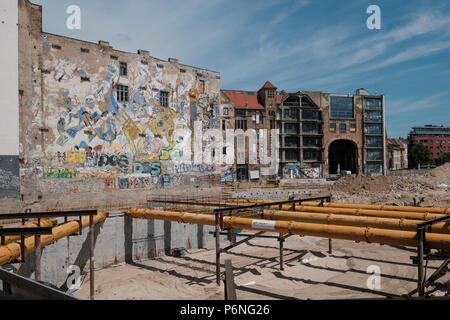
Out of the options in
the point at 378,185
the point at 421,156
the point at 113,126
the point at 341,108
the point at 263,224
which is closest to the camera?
the point at 263,224

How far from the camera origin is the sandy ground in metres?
16.0

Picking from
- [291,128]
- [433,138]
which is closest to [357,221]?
[291,128]

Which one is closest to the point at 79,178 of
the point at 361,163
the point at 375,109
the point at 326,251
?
the point at 326,251

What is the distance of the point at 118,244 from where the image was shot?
22375 mm

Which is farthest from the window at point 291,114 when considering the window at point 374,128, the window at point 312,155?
the window at point 374,128

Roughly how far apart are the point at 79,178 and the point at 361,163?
57723 millimetres

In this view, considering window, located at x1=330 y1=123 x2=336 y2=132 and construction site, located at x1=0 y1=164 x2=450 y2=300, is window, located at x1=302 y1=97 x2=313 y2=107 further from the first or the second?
construction site, located at x1=0 y1=164 x2=450 y2=300

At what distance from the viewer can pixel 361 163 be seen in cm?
7050

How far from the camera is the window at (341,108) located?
228 ft

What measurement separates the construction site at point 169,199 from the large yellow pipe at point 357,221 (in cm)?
6

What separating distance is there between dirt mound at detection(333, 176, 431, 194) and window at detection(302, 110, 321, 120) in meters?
19.0

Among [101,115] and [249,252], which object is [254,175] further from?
[249,252]

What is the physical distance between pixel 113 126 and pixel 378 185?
1557 inches

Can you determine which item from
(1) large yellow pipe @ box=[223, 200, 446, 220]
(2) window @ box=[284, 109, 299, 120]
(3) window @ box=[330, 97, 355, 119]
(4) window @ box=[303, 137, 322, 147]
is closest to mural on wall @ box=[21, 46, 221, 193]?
(1) large yellow pipe @ box=[223, 200, 446, 220]
